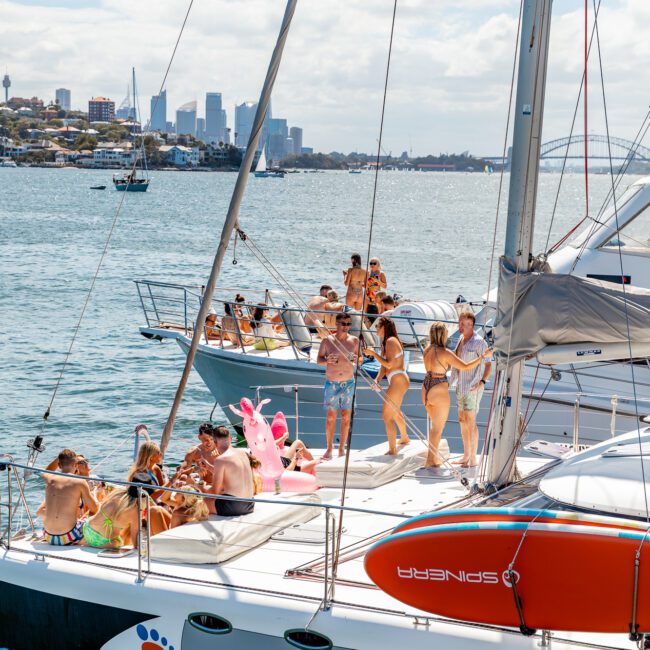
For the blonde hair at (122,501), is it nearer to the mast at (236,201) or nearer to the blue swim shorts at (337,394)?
the mast at (236,201)

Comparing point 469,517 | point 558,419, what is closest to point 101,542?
point 469,517

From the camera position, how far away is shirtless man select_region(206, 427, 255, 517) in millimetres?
7945

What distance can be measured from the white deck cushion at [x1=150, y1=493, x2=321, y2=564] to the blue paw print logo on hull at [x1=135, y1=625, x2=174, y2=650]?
1.74 ft

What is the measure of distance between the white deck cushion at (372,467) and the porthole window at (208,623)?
106 inches

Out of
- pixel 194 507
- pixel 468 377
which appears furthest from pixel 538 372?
pixel 194 507

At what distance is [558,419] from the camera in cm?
1359

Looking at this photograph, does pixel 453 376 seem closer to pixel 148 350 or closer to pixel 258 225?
pixel 148 350

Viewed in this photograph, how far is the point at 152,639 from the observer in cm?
724

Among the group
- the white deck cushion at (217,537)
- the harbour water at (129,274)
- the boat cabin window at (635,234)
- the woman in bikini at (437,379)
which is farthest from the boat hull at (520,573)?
the boat cabin window at (635,234)

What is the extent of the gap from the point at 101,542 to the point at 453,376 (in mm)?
4599

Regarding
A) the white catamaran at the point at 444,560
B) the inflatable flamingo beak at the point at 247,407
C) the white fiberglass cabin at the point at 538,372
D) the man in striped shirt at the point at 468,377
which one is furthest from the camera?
the white fiberglass cabin at the point at 538,372

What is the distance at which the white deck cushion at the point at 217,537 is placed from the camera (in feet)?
24.8

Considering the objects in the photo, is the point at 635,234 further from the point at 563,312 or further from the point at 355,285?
the point at 563,312

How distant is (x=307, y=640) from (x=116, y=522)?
1.89 meters
